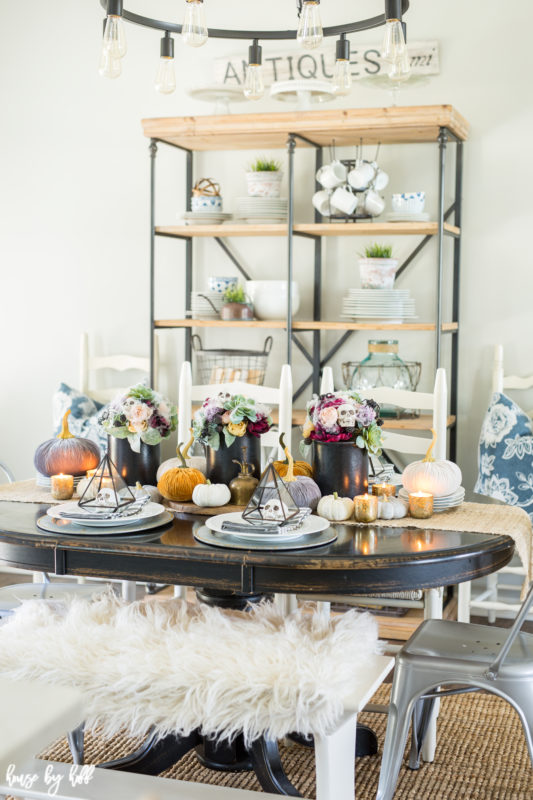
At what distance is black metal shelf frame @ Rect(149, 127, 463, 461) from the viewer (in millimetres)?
3535

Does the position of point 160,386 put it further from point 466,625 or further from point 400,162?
point 466,625

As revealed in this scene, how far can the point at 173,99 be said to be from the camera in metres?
4.21

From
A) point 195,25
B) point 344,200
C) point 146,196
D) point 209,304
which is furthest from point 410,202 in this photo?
point 195,25

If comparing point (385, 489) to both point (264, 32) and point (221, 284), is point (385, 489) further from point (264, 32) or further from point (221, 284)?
point (221, 284)

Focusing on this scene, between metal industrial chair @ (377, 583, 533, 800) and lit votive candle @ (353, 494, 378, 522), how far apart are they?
286mm

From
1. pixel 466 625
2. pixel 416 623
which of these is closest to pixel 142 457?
pixel 466 625

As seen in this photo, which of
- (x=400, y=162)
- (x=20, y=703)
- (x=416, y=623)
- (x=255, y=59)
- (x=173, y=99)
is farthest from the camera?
(x=173, y=99)

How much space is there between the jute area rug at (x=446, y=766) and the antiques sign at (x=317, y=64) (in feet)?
7.98

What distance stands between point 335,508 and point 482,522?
35cm

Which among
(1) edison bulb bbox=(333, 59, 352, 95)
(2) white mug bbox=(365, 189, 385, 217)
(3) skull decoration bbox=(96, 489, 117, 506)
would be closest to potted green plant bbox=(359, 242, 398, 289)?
(2) white mug bbox=(365, 189, 385, 217)

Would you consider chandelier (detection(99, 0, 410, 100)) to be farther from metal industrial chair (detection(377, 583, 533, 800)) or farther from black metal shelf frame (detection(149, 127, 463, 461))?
black metal shelf frame (detection(149, 127, 463, 461))

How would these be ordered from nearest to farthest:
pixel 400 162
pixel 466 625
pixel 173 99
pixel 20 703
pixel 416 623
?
pixel 20 703, pixel 466 625, pixel 416 623, pixel 400 162, pixel 173 99

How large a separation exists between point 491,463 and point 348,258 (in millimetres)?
1083

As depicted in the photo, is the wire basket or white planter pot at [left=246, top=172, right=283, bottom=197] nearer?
white planter pot at [left=246, top=172, right=283, bottom=197]
